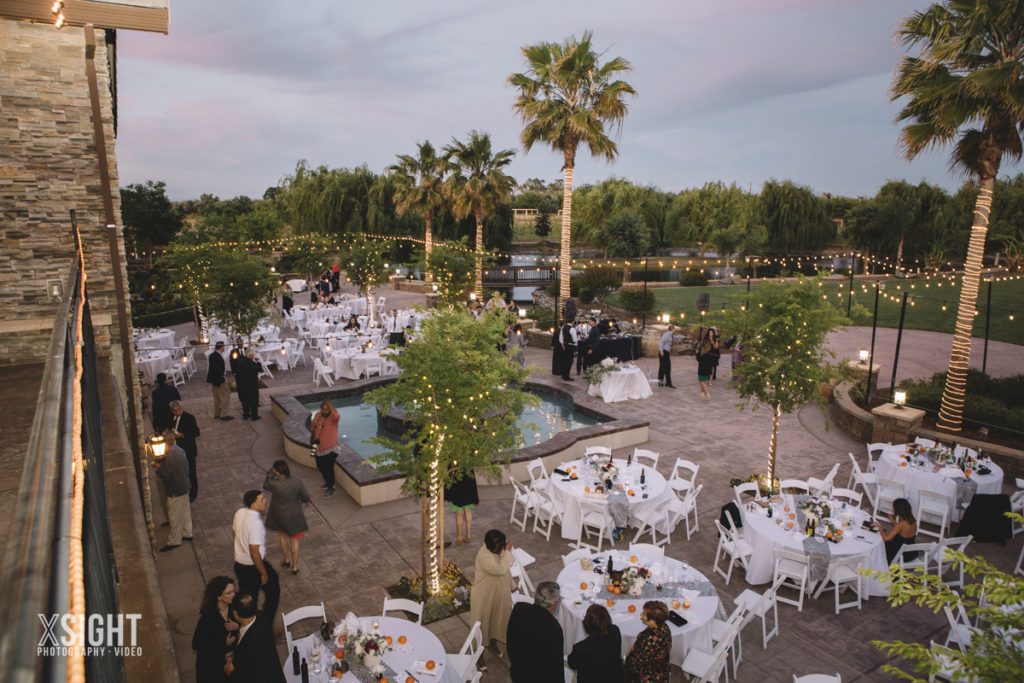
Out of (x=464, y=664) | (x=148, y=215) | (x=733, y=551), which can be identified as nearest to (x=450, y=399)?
(x=464, y=664)

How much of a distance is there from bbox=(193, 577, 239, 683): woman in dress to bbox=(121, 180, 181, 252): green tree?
33.5 m

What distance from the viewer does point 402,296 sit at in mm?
38594

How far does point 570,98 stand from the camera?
21266 mm

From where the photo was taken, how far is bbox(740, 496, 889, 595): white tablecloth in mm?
8023

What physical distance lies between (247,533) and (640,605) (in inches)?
173

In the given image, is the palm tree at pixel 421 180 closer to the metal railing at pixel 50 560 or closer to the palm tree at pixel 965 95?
the palm tree at pixel 965 95

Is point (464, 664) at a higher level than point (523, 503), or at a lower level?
higher

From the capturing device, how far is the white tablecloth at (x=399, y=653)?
18.2ft

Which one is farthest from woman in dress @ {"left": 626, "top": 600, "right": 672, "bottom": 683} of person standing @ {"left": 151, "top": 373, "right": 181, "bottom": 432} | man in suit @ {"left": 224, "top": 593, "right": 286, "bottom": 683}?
person standing @ {"left": 151, "top": 373, "right": 181, "bottom": 432}

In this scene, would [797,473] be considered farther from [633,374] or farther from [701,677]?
[701,677]

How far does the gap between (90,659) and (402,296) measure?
3773 centimetres

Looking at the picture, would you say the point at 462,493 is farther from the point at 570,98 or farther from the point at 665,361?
the point at 570,98

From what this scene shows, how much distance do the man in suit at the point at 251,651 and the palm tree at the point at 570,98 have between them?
18683 millimetres

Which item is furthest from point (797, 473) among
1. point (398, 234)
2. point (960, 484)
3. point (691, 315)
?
point (398, 234)
